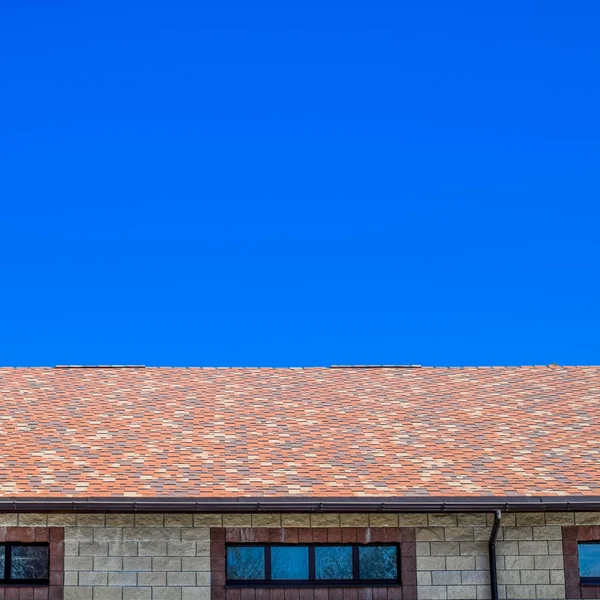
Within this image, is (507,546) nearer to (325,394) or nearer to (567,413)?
(567,413)

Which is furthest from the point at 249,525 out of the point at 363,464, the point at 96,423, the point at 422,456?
the point at 96,423

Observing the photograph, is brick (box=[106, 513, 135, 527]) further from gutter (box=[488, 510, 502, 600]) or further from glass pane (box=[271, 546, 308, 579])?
gutter (box=[488, 510, 502, 600])

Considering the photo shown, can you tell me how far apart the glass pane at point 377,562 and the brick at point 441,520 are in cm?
68

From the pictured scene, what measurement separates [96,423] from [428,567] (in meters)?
6.81

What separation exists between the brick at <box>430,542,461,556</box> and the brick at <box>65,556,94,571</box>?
4855 millimetres

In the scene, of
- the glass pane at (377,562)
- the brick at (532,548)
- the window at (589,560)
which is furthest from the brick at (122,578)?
the window at (589,560)

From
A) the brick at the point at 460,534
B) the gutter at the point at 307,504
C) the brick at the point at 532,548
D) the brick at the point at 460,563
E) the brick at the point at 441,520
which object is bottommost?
the brick at the point at 460,563

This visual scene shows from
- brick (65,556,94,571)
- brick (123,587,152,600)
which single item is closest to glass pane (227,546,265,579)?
brick (123,587,152,600)

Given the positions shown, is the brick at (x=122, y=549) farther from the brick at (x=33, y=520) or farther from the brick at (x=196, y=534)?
the brick at (x=33, y=520)

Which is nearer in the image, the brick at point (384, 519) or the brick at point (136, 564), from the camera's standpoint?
the brick at point (136, 564)

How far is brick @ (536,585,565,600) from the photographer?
1477 cm

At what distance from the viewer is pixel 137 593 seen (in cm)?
1448

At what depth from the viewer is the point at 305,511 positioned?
47.8ft

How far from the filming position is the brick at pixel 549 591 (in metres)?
14.8
